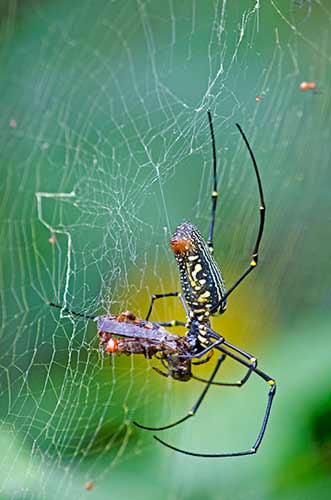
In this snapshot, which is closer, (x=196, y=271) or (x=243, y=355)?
(x=196, y=271)

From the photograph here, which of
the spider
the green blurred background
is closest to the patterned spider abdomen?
the spider

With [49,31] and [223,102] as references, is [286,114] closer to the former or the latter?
[223,102]

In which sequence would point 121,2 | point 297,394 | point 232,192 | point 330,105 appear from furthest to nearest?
1. point 330,105
2. point 232,192
3. point 121,2
4. point 297,394

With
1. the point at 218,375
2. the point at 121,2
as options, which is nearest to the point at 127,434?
the point at 218,375

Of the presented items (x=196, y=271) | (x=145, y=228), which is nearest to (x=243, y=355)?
(x=196, y=271)

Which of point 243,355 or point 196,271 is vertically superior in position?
point 196,271

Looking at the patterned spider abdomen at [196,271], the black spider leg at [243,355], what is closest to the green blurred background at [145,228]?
the black spider leg at [243,355]

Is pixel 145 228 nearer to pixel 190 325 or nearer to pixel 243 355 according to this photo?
pixel 190 325
